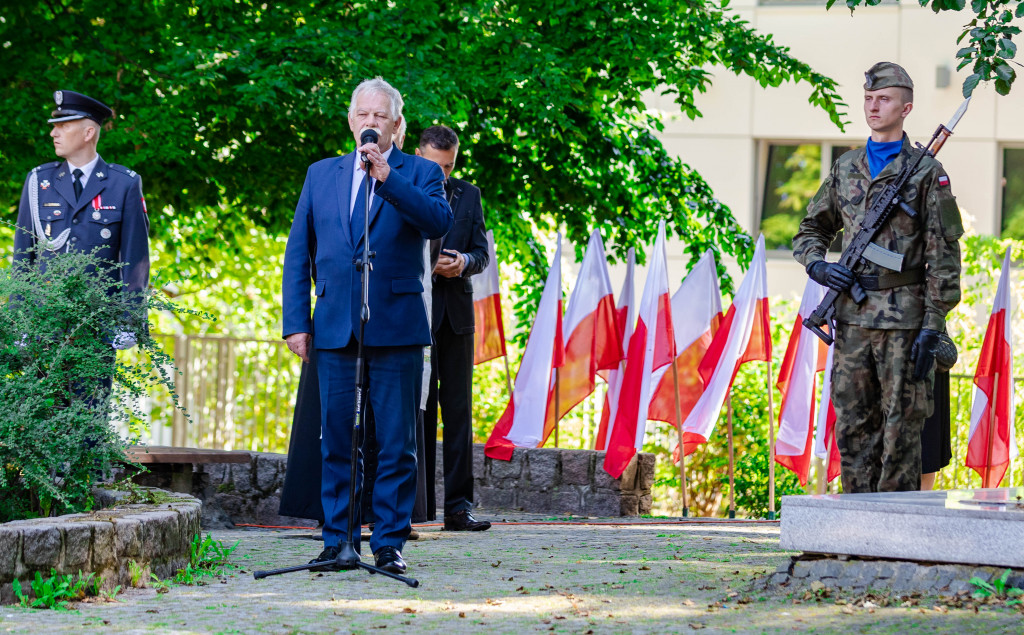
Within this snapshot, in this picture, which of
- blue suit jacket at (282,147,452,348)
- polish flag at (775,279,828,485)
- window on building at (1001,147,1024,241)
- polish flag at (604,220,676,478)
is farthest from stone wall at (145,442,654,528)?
window on building at (1001,147,1024,241)

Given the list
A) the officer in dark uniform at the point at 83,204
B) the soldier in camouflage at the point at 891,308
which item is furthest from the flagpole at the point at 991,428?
the officer in dark uniform at the point at 83,204

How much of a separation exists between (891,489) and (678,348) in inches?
148

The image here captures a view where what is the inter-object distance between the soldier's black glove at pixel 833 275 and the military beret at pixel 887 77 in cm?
82

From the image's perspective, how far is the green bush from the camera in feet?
17.0

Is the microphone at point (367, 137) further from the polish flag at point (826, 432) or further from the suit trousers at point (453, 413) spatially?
the polish flag at point (826, 432)

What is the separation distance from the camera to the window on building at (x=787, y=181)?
1844 centimetres

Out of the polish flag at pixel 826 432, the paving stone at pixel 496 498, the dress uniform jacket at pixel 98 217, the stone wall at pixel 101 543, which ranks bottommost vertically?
the paving stone at pixel 496 498

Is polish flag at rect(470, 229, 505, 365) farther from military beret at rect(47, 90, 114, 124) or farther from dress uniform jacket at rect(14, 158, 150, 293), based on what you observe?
military beret at rect(47, 90, 114, 124)

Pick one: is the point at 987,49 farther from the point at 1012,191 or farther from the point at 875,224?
the point at 1012,191

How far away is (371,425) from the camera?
19.5 ft

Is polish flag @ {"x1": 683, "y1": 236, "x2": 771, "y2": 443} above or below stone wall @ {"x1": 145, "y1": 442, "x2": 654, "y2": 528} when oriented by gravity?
above

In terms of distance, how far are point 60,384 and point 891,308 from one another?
354 centimetres

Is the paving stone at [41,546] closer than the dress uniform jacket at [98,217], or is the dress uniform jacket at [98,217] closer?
the paving stone at [41,546]

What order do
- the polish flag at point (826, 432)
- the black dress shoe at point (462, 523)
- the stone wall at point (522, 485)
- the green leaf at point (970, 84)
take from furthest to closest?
1. the polish flag at point (826, 432)
2. the stone wall at point (522, 485)
3. the black dress shoe at point (462, 523)
4. the green leaf at point (970, 84)
